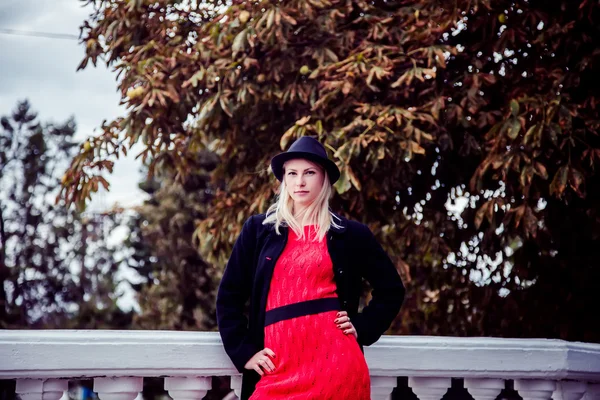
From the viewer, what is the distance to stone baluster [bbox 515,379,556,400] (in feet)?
9.62

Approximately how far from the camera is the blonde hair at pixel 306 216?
2.62 m

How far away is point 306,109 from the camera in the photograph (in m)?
5.46

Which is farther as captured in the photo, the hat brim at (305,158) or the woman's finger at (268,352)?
the hat brim at (305,158)

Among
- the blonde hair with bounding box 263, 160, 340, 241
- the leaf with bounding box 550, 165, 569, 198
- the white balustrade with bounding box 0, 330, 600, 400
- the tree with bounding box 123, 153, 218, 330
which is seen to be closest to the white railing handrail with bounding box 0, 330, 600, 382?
the white balustrade with bounding box 0, 330, 600, 400

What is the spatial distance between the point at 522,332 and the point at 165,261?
11.9 m

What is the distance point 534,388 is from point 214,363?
4.47ft

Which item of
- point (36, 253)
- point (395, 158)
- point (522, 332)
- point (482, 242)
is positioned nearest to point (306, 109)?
point (395, 158)

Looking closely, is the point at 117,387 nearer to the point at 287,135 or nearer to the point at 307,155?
the point at 307,155

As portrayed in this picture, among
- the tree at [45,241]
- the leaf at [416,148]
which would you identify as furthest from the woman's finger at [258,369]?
the tree at [45,241]

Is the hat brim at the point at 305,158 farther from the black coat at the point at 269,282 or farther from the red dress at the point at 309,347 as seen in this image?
the red dress at the point at 309,347

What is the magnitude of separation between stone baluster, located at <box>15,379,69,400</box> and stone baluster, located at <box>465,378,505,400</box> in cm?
156

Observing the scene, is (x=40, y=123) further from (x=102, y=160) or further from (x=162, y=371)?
(x=162, y=371)

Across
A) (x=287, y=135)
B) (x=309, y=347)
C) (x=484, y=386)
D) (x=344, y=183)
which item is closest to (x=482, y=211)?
(x=344, y=183)

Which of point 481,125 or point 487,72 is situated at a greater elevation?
point 487,72
